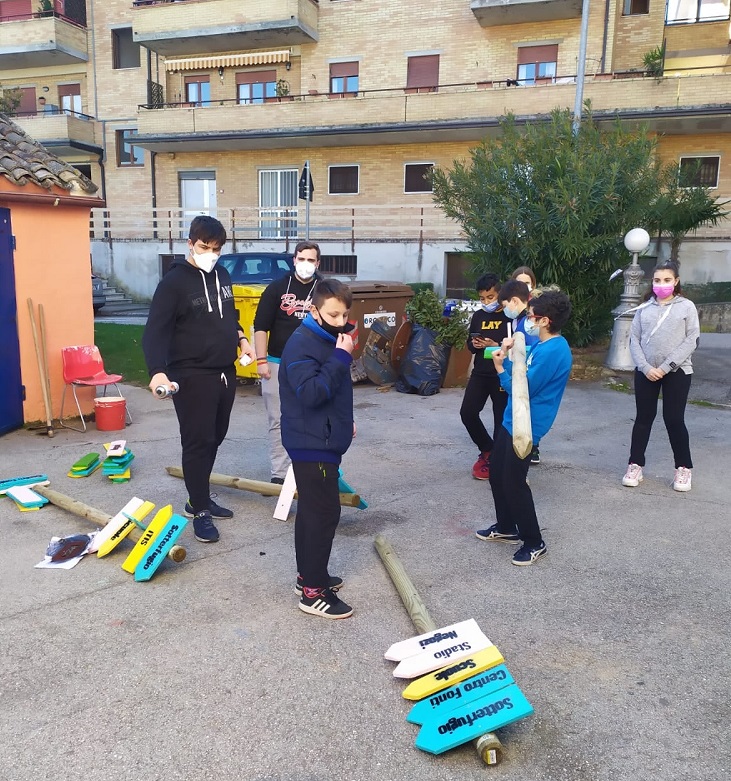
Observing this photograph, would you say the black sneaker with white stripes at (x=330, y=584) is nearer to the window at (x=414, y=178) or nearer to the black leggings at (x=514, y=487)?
the black leggings at (x=514, y=487)

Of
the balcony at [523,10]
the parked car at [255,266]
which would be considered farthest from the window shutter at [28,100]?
the parked car at [255,266]

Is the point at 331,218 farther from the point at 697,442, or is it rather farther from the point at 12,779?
Answer: the point at 12,779

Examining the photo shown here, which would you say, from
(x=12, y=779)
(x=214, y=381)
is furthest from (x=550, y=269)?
(x=12, y=779)

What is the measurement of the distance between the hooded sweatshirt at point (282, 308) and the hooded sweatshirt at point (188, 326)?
23.5 inches

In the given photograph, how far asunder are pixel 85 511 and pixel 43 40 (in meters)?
24.7

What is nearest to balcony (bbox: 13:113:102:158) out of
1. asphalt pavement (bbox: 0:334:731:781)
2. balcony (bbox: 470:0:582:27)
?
balcony (bbox: 470:0:582:27)

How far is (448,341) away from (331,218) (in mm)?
13667

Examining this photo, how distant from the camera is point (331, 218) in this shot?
22109mm

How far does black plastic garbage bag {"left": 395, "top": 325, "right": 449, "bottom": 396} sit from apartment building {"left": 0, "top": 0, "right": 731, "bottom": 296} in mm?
10792

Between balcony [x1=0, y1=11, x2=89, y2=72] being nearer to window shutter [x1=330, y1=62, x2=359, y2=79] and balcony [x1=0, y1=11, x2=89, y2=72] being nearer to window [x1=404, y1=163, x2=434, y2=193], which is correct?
window shutter [x1=330, y1=62, x2=359, y2=79]

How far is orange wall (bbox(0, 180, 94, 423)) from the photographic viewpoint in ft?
23.1

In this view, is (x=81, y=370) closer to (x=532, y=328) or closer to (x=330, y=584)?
(x=330, y=584)

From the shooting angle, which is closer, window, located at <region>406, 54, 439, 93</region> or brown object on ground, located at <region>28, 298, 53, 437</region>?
brown object on ground, located at <region>28, 298, 53, 437</region>

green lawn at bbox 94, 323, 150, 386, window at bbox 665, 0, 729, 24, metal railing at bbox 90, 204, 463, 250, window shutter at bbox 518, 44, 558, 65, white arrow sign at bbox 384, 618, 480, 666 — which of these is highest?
window at bbox 665, 0, 729, 24
